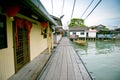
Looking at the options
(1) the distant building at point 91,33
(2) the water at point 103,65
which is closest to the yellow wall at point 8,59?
(2) the water at point 103,65

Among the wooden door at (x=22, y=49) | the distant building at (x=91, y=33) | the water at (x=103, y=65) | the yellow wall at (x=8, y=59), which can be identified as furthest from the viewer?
the distant building at (x=91, y=33)

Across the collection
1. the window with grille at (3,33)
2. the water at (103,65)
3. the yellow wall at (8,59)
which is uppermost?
the window with grille at (3,33)

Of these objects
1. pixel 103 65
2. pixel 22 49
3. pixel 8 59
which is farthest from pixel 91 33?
pixel 8 59

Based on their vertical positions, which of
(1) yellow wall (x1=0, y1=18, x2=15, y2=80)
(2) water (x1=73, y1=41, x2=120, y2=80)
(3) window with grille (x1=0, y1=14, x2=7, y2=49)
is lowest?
(2) water (x1=73, y1=41, x2=120, y2=80)

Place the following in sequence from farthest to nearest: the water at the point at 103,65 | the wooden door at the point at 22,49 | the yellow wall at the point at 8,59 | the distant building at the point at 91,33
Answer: the distant building at the point at 91,33
the water at the point at 103,65
the wooden door at the point at 22,49
the yellow wall at the point at 8,59

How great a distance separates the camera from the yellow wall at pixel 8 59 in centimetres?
330

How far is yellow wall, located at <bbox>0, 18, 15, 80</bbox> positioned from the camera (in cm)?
330

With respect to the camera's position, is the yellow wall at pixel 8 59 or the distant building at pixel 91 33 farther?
the distant building at pixel 91 33

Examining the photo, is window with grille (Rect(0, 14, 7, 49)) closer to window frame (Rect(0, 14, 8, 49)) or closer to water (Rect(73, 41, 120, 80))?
window frame (Rect(0, 14, 8, 49))

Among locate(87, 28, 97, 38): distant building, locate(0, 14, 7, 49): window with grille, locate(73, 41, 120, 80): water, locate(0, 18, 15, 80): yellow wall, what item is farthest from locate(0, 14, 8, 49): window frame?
locate(87, 28, 97, 38): distant building

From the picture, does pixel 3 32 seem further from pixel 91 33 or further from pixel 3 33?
pixel 91 33

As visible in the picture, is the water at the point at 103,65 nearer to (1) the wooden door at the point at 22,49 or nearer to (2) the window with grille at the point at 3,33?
(1) the wooden door at the point at 22,49

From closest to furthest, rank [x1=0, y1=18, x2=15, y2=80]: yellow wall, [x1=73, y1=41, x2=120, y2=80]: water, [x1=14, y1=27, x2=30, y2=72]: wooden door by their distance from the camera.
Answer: [x1=0, y1=18, x2=15, y2=80]: yellow wall
[x1=14, y1=27, x2=30, y2=72]: wooden door
[x1=73, y1=41, x2=120, y2=80]: water

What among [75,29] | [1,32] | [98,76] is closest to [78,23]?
[75,29]
